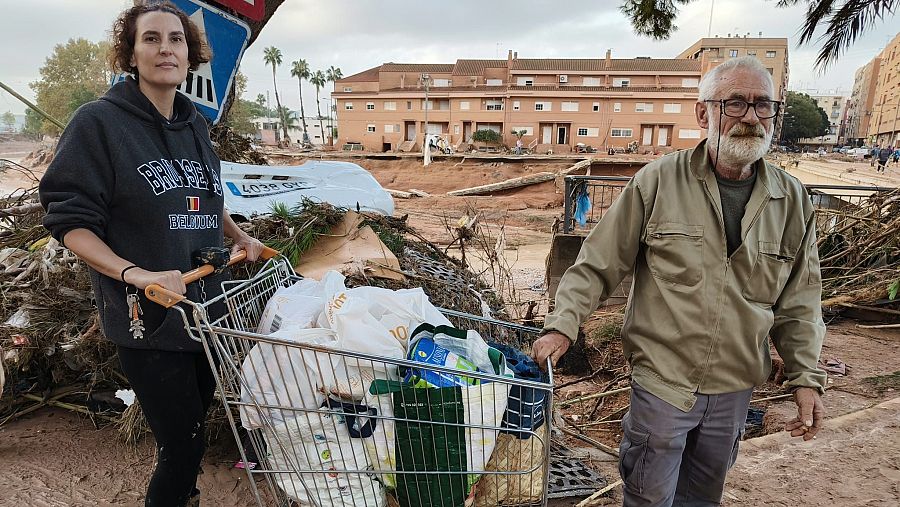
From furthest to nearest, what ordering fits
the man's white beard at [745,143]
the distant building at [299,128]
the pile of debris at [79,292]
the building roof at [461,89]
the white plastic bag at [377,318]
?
the distant building at [299,128] < the building roof at [461,89] < the pile of debris at [79,292] < the man's white beard at [745,143] < the white plastic bag at [377,318]

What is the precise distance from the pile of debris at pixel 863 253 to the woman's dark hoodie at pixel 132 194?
694 centimetres

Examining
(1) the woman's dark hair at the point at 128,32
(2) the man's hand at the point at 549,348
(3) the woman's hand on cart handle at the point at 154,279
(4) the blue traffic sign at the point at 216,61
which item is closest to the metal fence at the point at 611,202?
(4) the blue traffic sign at the point at 216,61

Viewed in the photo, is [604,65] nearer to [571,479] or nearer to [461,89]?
[461,89]

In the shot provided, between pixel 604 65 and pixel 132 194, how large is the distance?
53.4 meters

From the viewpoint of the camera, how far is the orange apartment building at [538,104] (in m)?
45.2

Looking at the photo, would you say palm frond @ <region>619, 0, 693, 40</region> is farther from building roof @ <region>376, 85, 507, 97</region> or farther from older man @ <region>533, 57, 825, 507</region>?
building roof @ <region>376, 85, 507, 97</region>

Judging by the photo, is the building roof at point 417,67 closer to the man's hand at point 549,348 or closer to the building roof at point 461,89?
the building roof at point 461,89

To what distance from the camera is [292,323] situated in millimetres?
2014

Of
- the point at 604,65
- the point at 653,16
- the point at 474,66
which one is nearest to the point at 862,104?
the point at 604,65

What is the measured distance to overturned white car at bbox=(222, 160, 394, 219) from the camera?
3875mm

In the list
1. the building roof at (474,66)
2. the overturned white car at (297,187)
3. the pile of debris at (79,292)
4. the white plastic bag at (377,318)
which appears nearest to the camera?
the white plastic bag at (377,318)

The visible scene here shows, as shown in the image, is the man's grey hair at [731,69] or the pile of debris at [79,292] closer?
the man's grey hair at [731,69]

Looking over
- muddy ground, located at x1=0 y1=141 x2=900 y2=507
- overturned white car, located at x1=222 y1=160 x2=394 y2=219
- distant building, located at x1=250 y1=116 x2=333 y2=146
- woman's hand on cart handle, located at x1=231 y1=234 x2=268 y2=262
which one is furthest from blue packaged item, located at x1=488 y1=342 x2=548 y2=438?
distant building, located at x1=250 y1=116 x2=333 y2=146

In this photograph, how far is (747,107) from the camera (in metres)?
1.97
